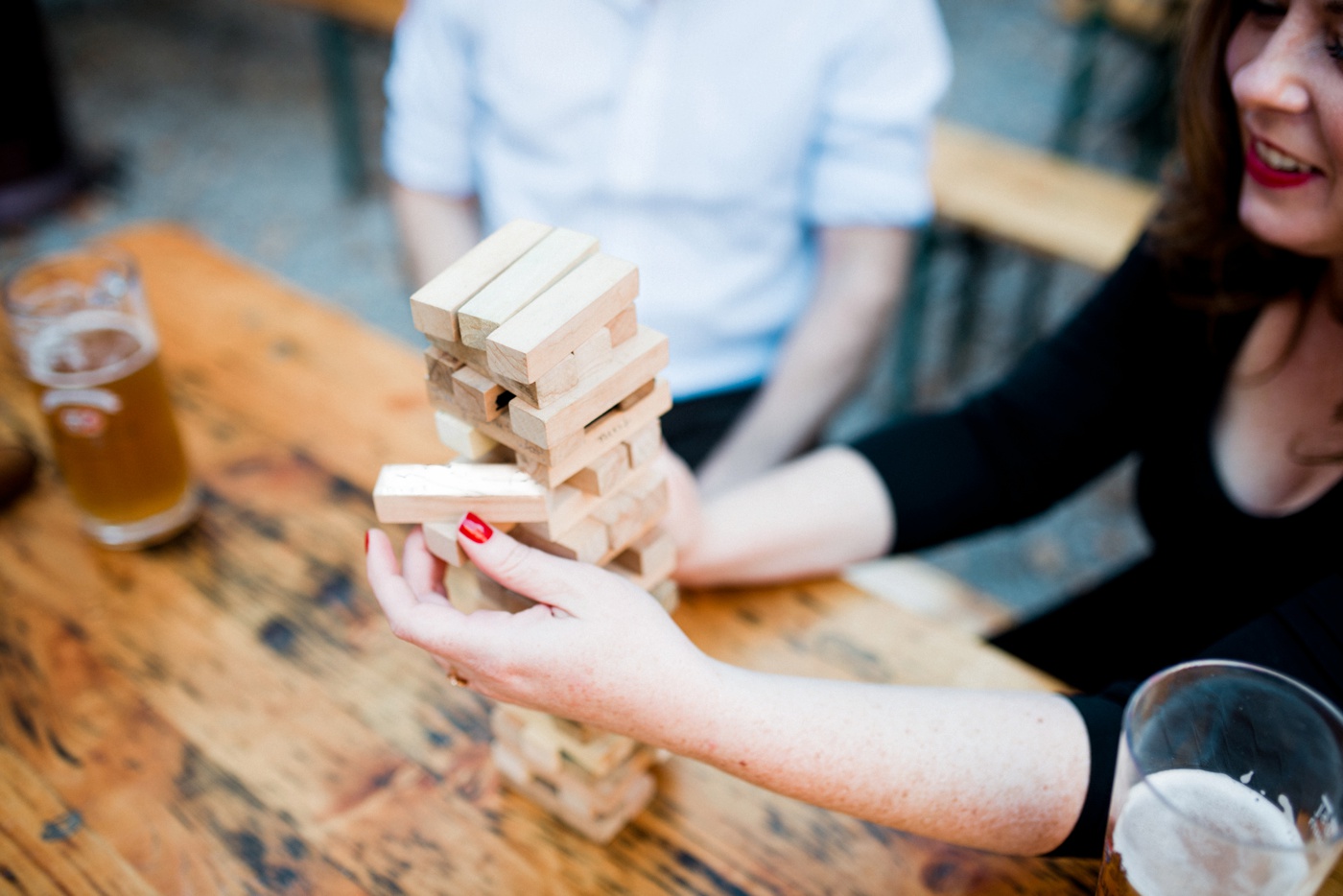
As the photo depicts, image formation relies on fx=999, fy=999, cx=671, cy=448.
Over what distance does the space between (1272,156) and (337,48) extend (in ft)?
10.5

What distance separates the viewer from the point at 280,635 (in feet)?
2.99

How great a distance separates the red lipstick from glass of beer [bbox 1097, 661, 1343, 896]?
541 mm

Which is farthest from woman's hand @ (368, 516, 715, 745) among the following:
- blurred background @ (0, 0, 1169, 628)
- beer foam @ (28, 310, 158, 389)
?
blurred background @ (0, 0, 1169, 628)

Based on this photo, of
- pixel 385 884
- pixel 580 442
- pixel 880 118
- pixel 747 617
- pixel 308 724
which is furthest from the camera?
pixel 880 118

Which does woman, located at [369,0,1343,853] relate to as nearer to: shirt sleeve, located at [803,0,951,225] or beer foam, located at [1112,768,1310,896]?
beer foam, located at [1112,768,1310,896]

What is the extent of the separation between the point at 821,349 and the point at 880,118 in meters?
0.33

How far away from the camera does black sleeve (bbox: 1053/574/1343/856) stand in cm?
72

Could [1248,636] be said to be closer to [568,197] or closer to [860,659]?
[860,659]

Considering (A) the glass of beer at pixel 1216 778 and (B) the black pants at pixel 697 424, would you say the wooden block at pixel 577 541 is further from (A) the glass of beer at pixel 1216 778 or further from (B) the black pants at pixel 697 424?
(B) the black pants at pixel 697 424

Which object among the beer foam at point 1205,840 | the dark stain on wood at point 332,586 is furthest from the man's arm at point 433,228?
the beer foam at point 1205,840

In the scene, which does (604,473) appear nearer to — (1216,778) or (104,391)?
(1216,778)

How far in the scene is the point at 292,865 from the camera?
0.73 m

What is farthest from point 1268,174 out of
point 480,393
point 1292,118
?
point 480,393

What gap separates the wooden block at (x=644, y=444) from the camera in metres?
0.67
